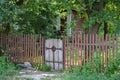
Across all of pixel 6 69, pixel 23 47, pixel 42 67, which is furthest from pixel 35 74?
pixel 23 47

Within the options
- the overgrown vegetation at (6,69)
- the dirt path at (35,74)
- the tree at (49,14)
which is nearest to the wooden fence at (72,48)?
the overgrown vegetation at (6,69)

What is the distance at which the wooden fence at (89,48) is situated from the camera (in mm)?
9688

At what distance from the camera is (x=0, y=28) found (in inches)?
508

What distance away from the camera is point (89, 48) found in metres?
10.1

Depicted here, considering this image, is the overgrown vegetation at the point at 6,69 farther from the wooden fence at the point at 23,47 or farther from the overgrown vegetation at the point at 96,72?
the overgrown vegetation at the point at 96,72

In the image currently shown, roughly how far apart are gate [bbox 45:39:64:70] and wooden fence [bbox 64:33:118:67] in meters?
0.28

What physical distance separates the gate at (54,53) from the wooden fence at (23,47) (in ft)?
0.68

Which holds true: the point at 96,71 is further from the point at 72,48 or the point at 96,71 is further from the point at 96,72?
the point at 72,48

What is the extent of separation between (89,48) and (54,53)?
1619 mm

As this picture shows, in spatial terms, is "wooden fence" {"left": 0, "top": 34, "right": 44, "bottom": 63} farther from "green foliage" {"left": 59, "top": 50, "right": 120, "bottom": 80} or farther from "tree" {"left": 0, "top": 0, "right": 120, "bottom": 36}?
"green foliage" {"left": 59, "top": 50, "right": 120, "bottom": 80}

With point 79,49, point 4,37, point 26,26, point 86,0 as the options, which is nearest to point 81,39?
point 79,49

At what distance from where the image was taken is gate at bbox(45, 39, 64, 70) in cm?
1088

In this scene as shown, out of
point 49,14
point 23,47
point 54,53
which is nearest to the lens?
point 54,53

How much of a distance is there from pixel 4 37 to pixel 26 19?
207cm
